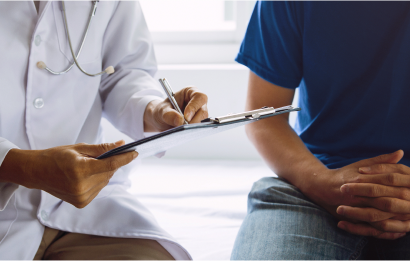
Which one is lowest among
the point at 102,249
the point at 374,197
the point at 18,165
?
the point at 102,249

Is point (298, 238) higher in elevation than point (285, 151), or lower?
lower

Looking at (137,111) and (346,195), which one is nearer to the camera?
(346,195)

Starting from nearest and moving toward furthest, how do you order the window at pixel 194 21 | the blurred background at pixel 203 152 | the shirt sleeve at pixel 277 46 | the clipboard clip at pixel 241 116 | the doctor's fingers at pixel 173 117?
1. the clipboard clip at pixel 241 116
2. the doctor's fingers at pixel 173 117
3. the shirt sleeve at pixel 277 46
4. the blurred background at pixel 203 152
5. the window at pixel 194 21

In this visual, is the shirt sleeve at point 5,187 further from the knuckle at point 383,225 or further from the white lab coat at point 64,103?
the knuckle at point 383,225

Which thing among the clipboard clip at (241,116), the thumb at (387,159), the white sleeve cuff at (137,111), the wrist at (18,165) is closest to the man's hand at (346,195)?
the thumb at (387,159)

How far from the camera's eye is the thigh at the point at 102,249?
0.75 meters

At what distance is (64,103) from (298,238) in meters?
0.59

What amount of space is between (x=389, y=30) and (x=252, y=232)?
570 millimetres

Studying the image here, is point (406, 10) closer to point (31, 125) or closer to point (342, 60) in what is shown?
point (342, 60)

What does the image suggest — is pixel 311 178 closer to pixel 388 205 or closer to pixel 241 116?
pixel 388 205

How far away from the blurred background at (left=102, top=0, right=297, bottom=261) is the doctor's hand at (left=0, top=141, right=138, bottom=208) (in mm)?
354

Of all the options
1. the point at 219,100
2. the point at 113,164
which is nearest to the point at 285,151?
the point at 113,164

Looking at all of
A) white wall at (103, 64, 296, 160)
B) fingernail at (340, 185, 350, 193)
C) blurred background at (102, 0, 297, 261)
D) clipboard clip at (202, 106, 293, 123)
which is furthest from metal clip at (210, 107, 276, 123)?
white wall at (103, 64, 296, 160)

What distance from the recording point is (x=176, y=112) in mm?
719
